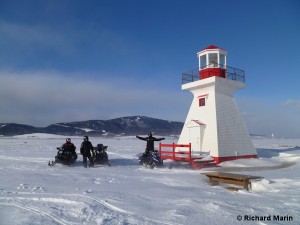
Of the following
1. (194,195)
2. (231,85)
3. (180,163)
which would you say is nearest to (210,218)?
(194,195)

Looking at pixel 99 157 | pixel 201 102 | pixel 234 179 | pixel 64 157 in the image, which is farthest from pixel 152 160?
pixel 201 102

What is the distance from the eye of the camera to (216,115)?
54.4 feet

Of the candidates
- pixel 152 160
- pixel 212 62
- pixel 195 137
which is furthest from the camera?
pixel 212 62

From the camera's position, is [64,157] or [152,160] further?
[152,160]

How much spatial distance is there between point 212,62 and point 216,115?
3.56 m

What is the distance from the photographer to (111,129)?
193500 mm

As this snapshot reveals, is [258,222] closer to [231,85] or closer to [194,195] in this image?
[194,195]

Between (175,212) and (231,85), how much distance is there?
520 inches

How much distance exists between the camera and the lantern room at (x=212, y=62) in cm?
1714

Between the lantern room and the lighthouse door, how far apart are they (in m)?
3.32

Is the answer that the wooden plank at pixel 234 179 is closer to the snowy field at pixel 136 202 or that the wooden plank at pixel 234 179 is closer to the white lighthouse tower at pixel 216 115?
the snowy field at pixel 136 202

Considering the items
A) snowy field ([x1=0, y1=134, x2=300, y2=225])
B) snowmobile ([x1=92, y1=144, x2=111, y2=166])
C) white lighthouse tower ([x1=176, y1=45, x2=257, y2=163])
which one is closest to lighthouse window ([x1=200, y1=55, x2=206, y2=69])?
white lighthouse tower ([x1=176, y1=45, x2=257, y2=163])

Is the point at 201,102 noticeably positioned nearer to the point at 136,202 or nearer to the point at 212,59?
the point at 212,59

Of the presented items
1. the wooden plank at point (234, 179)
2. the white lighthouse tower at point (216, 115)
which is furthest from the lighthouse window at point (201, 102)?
the wooden plank at point (234, 179)
